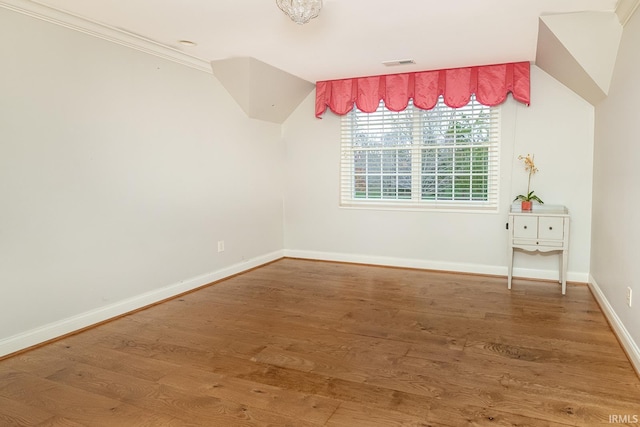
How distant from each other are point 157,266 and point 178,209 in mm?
561

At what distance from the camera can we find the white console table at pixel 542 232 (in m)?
3.88

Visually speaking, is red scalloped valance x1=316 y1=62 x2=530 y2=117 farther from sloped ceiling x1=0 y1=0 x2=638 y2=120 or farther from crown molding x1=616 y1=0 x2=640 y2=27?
crown molding x1=616 y1=0 x2=640 y2=27

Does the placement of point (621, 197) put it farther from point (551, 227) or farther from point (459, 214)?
point (459, 214)

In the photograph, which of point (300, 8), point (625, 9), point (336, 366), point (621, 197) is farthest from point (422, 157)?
point (336, 366)

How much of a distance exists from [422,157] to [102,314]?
3.64 m

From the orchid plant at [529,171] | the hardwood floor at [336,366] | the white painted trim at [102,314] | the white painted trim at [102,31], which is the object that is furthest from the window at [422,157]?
the white painted trim at [102,31]

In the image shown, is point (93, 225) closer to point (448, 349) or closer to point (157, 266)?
point (157, 266)

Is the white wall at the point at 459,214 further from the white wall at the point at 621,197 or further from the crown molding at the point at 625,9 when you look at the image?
the crown molding at the point at 625,9

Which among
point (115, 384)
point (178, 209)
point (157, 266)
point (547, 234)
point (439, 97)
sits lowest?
point (115, 384)

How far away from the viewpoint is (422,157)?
4891 mm

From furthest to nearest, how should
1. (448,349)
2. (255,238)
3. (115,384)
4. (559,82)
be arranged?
(255,238), (559,82), (448,349), (115,384)

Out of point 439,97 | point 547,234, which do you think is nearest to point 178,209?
point 439,97

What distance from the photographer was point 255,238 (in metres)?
5.07

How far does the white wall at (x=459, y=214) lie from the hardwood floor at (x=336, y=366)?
80cm
